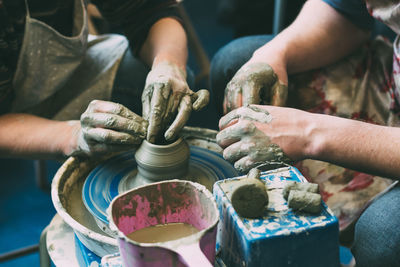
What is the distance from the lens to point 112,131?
4.08 feet

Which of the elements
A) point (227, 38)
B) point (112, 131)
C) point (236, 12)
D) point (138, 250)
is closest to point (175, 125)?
point (112, 131)

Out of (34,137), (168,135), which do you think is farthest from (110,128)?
(34,137)

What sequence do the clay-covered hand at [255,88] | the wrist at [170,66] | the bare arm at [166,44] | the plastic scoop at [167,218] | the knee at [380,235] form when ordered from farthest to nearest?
the bare arm at [166,44], the wrist at [170,66], the clay-covered hand at [255,88], the knee at [380,235], the plastic scoop at [167,218]

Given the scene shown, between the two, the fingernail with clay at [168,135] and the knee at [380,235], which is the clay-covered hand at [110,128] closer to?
the fingernail with clay at [168,135]

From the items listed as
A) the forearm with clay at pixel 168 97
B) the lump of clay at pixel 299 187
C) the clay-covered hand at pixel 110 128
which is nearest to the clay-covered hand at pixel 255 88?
the forearm with clay at pixel 168 97

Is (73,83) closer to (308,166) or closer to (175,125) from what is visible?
(175,125)

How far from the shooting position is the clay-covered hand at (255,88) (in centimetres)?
134

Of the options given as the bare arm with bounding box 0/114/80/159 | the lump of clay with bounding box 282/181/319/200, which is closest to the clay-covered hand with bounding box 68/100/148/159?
the bare arm with bounding box 0/114/80/159

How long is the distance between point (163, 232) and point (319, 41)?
1033 mm

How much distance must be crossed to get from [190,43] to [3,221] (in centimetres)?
183

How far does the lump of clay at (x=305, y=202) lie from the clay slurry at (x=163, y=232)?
243 millimetres

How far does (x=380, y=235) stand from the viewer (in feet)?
3.67

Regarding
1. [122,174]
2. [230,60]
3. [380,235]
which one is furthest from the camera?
[230,60]

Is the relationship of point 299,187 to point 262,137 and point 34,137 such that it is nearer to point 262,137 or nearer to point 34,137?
point 262,137
